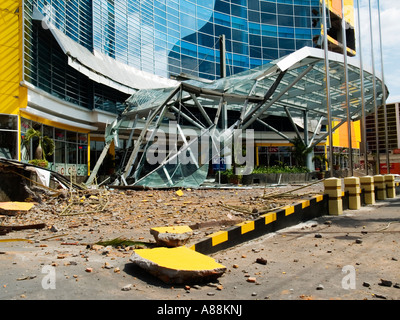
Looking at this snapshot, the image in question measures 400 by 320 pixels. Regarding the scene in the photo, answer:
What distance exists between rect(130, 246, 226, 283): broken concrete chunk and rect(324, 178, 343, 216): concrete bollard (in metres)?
6.33

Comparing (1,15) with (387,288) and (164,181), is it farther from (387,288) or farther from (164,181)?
(387,288)

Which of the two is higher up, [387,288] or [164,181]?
[164,181]

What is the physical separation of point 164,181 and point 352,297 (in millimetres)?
11757

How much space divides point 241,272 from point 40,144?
16.9 meters

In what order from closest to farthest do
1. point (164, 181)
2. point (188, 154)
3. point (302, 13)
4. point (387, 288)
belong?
point (387, 288), point (164, 181), point (188, 154), point (302, 13)

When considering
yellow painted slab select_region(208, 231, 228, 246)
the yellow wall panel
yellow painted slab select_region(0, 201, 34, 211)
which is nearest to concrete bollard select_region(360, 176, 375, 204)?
yellow painted slab select_region(208, 231, 228, 246)

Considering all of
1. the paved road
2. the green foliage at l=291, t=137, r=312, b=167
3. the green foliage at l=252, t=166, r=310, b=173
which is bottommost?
the paved road

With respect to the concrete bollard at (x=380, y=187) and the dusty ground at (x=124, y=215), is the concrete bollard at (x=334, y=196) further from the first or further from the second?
the concrete bollard at (x=380, y=187)

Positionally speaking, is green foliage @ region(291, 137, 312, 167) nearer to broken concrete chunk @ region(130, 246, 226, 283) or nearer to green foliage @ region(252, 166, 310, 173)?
green foliage @ region(252, 166, 310, 173)

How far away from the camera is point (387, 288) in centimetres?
382

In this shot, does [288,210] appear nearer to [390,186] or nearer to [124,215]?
[124,215]

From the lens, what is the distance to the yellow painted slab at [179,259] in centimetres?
395

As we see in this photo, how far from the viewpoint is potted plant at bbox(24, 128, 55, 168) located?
17.5 meters

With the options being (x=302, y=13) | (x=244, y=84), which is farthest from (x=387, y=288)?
(x=302, y=13)
